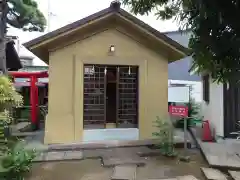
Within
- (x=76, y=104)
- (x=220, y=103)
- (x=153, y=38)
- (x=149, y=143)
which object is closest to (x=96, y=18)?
(x=153, y=38)

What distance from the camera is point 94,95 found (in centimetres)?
955

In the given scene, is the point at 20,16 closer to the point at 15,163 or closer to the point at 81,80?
the point at 81,80

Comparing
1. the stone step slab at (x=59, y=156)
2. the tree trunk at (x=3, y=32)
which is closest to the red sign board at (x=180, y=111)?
the stone step slab at (x=59, y=156)

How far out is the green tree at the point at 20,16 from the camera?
1193 cm

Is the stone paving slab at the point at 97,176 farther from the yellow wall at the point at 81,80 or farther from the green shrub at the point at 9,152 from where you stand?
the yellow wall at the point at 81,80

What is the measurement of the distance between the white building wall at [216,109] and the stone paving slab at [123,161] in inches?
139

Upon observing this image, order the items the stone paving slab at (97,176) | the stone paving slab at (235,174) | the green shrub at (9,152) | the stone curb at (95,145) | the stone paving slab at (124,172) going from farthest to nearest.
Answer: the stone curb at (95,145) → the stone paving slab at (97,176) → the stone paving slab at (124,172) → the stone paving slab at (235,174) → the green shrub at (9,152)

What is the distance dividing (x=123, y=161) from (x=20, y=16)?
389 inches


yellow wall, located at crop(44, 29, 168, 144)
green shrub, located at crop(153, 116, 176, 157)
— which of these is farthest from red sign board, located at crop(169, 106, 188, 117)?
yellow wall, located at crop(44, 29, 168, 144)

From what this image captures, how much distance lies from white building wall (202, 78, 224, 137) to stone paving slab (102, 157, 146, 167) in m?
3.53

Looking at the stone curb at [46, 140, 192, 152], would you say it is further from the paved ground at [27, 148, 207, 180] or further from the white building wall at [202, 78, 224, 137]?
the white building wall at [202, 78, 224, 137]

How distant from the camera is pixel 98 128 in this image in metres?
9.50

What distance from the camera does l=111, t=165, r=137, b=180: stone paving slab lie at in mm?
6238

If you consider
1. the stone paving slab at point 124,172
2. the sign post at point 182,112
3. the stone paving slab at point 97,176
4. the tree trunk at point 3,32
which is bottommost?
the stone paving slab at point 97,176
